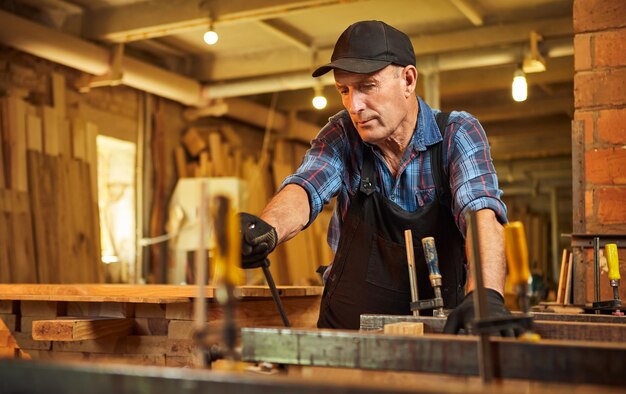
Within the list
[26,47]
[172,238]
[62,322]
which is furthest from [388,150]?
[172,238]

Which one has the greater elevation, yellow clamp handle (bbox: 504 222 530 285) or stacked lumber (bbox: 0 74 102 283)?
stacked lumber (bbox: 0 74 102 283)

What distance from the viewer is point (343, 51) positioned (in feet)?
8.83

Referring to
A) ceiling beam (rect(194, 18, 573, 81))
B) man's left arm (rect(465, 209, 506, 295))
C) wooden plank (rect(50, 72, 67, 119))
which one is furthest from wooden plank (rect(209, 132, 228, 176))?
man's left arm (rect(465, 209, 506, 295))

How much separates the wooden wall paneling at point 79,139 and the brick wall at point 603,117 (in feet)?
17.5

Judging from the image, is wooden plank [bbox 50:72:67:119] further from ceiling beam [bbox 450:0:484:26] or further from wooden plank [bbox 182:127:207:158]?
ceiling beam [bbox 450:0:484:26]

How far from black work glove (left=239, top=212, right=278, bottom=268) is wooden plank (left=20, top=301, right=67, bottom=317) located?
1.55 metres

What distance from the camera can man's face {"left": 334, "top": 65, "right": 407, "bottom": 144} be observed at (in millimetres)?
2680

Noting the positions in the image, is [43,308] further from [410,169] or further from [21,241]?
[21,241]

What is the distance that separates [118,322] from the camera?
3193 mm

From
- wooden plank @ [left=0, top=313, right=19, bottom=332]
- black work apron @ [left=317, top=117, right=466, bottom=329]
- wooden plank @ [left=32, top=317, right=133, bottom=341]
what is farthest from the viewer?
wooden plank @ [left=0, top=313, right=19, bottom=332]

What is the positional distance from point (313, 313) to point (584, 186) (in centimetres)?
150

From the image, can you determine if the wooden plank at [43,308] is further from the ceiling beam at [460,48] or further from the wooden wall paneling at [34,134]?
the ceiling beam at [460,48]

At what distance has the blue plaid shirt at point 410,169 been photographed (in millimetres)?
2582

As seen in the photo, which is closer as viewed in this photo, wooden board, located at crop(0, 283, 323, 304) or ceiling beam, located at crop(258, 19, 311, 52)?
wooden board, located at crop(0, 283, 323, 304)
